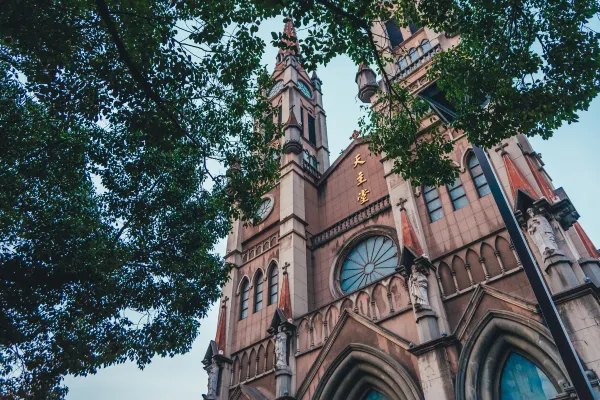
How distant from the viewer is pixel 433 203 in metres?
15.4

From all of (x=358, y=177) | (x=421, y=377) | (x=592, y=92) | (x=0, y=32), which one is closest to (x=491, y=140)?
(x=592, y=92)

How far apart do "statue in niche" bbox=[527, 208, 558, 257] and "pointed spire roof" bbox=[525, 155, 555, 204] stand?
1.11 m

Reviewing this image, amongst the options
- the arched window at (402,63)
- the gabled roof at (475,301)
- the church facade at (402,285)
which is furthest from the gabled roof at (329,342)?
the arched window at (402,63)

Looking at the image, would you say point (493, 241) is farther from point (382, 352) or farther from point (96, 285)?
point (96, 285)

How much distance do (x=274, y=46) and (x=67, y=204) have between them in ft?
19.9

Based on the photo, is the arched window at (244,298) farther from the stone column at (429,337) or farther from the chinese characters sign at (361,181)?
the stone column at (429,337)

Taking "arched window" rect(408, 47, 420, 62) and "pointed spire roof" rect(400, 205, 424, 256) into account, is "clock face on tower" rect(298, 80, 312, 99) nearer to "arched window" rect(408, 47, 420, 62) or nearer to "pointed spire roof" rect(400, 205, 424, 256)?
"arched window" rect(408, 47, 420, 62)

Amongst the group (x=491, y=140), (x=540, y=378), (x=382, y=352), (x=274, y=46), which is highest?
(x=274, y=46)

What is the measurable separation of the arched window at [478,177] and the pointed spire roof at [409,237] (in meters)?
2.44

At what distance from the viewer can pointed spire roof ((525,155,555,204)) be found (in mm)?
12173

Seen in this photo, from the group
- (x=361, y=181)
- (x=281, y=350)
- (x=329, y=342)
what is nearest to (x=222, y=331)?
(x=281, y=350)

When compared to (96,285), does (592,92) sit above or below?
above

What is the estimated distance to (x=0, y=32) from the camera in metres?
7.25

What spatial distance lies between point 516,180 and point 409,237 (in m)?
3.59
